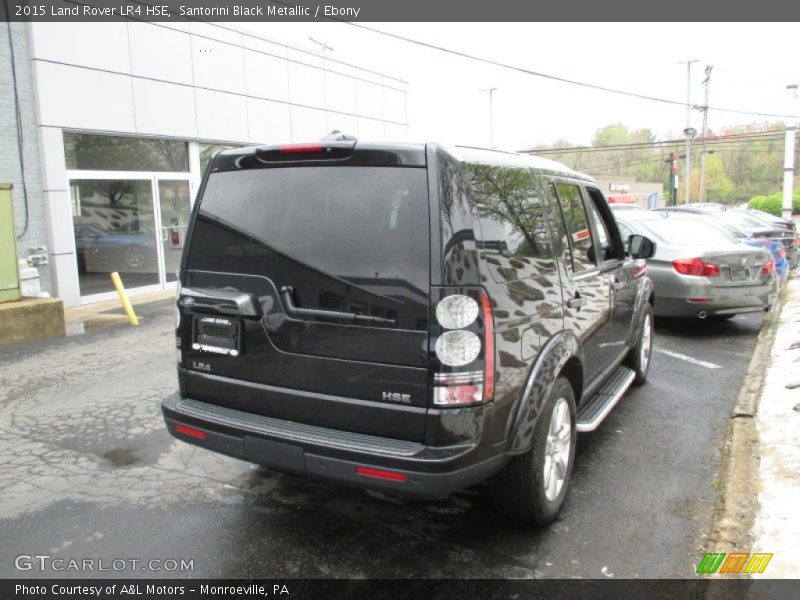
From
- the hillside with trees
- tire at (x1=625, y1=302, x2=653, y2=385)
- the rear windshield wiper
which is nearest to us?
the rear windshield wiper

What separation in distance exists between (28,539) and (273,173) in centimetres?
233

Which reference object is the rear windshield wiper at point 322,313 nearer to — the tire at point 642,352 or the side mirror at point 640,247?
the side mirror at point 640,247

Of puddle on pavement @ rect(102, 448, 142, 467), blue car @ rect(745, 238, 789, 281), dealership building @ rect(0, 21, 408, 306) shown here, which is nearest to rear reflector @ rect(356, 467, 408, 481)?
puddle on pavement @ rect(102, 448, 142, 467)

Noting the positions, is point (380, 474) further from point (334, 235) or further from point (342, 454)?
point (334, 235)

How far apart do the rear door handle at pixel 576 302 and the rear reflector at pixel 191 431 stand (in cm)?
214

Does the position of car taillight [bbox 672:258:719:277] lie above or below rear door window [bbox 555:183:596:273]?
below

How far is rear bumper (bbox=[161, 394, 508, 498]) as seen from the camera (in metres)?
2.57

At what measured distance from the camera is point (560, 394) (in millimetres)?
3279

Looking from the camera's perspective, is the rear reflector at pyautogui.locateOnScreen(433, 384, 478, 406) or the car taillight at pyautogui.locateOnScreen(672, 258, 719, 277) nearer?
the rear reflector at pyautogui.locateOnScreen(433, 384, 478, 406)

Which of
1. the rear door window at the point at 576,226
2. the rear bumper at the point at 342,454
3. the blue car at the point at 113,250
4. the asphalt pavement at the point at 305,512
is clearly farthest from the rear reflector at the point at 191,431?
the blue car at the point at 113,250

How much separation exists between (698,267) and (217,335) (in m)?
6.52

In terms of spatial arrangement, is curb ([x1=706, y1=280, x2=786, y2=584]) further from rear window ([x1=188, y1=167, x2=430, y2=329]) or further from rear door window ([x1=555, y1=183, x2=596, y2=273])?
rear window ([x1=188, y1=167, x2=430, y2=329])

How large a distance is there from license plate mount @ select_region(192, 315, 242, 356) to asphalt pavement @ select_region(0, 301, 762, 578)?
1.00m

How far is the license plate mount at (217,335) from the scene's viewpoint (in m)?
3.06
